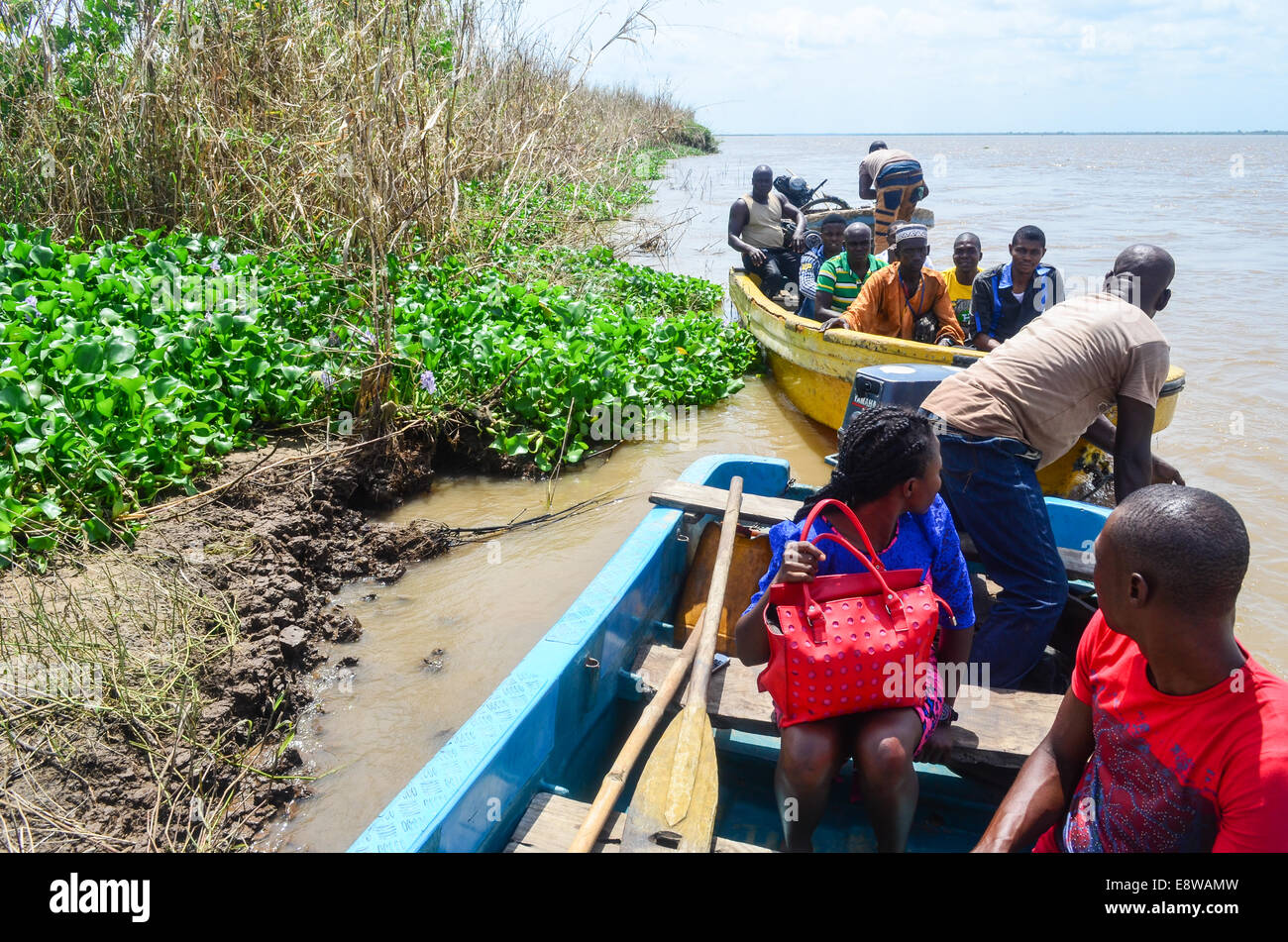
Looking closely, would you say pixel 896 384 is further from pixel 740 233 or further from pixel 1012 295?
pixel 740 233

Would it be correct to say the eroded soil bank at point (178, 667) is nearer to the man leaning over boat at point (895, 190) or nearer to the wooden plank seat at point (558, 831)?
the wooden plank seat at point (558, 831)

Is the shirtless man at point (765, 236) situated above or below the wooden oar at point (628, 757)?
above

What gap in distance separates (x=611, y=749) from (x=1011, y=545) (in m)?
1.40

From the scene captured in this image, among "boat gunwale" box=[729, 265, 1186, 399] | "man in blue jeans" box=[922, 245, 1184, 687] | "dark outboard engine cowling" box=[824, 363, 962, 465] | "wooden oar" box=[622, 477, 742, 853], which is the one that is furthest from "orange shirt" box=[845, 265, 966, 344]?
"wooden oar" box=[622, 477, 742, 853]

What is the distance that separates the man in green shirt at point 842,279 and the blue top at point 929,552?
4338 mm

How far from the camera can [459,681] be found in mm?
3629

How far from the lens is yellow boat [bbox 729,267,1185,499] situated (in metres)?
4.66

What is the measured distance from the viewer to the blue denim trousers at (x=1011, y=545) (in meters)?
2.67

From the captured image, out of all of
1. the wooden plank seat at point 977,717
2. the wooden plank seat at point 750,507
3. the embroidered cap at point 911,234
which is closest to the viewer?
the wooden plank seat at point 977,717

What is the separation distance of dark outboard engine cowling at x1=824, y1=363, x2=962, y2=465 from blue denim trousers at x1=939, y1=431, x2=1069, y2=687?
2.71ft

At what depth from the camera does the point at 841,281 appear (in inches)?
253

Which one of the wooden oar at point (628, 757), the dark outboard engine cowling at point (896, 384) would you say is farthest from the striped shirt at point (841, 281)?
the wooden oar at point (628, 757)

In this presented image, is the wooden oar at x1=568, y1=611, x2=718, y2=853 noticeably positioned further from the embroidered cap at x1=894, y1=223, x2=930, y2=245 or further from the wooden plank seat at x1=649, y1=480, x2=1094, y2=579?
the embroidered cap at x1=894, y1=223, x2=930, y2=245

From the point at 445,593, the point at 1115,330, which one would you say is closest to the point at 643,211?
the point at 445,593
